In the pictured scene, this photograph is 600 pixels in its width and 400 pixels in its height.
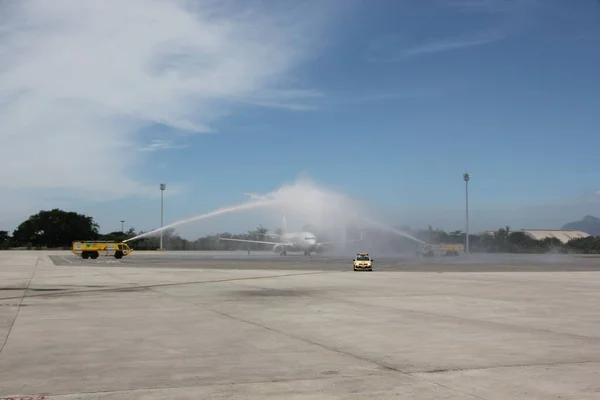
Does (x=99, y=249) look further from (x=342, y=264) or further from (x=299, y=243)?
(x=342, y=264)

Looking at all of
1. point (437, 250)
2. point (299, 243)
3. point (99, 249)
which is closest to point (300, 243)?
point (299, 243)

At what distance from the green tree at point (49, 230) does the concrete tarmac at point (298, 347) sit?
579ft

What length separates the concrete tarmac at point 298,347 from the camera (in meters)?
9.27

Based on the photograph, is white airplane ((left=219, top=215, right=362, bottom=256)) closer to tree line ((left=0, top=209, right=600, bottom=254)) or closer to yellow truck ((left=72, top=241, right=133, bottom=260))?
yellow truck ((left=72, top=241, right=133, bottom=260))

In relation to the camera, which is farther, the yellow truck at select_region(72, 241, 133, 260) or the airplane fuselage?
the airplane fuselage

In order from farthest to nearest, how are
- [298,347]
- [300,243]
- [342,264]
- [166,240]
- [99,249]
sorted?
[166,240]
[300,243]
[99,249]
[342,264]
[298,347]

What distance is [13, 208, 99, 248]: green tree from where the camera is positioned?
187m

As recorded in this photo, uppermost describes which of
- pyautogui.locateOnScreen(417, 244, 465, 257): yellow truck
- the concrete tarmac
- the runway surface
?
pyautogui.locateOnScreen(417, 244, 465, 257): yellow truck

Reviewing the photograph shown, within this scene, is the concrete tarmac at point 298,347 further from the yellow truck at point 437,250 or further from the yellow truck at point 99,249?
the yellow truck at point 437,250

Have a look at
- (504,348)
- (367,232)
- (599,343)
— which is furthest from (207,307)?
(367,232)

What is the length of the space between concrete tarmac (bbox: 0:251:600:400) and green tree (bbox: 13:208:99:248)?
176591 millimetres

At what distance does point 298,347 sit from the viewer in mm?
12984

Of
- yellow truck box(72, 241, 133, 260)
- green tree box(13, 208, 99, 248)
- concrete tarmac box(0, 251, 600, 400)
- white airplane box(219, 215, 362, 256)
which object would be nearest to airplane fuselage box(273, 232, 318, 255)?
white airplane box(219, 215, 362, 256)

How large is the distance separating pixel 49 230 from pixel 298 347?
192m
